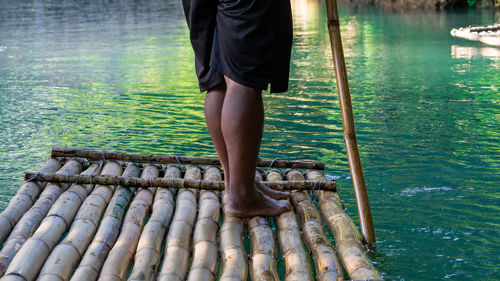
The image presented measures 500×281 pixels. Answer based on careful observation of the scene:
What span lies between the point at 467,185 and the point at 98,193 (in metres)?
1.83

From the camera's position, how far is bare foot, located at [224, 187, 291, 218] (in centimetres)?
220

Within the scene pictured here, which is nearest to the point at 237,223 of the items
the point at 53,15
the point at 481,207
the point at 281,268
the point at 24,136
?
the point at 281,268

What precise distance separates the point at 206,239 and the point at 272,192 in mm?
428

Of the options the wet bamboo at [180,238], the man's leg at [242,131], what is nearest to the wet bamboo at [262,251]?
the man's leg at [242,131]

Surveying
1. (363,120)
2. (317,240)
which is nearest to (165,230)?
(317,240)

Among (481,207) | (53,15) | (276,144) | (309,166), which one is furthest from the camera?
(53,15)

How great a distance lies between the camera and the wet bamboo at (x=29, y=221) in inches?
77.3

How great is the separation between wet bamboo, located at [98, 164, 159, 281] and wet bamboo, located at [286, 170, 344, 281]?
631 mm

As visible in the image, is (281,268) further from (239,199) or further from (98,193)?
(98,193)

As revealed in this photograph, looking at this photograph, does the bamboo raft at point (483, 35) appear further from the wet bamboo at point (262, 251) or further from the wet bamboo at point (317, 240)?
the wet bamboo at point (262, 251)

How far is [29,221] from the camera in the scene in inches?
87.3

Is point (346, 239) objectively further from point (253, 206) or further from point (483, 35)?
point (483, 35)

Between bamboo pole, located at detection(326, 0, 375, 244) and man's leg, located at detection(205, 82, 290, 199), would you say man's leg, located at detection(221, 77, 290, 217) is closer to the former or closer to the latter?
man's leg, located at detection(205, 82, 290, 199)

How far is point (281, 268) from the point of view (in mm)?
2129
